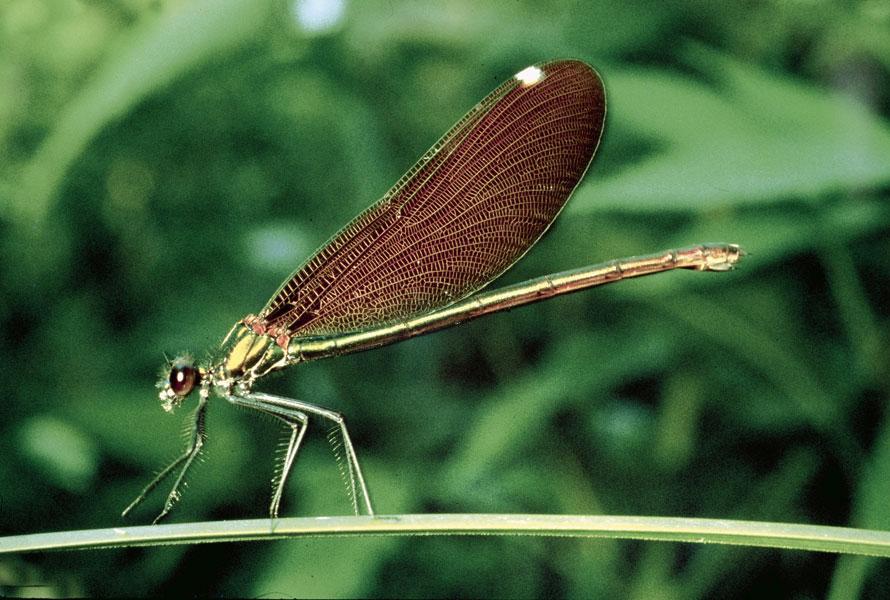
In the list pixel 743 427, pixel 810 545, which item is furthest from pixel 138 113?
pixel 810 545

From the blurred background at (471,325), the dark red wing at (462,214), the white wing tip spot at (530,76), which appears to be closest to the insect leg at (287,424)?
the dark red wing at (462,214)

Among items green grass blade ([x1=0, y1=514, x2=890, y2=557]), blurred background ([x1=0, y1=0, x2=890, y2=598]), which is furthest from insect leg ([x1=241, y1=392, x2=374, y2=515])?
blurred background ([x1=0, y1=0, x2=890, y2=598])

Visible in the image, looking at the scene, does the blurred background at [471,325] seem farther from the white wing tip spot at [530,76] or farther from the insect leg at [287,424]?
the white wing tip spot at [530,76]

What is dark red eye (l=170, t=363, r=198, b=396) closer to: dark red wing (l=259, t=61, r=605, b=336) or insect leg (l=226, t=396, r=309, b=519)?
insect leg (l=226, t=396, r=309, b=519)

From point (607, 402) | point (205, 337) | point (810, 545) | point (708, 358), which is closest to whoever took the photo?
point (810, 545)

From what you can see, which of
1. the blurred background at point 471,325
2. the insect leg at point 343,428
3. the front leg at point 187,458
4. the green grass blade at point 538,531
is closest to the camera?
the green grass blade at point 538,531

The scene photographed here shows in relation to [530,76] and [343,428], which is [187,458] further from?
[530,76]

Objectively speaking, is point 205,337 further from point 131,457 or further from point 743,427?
point 743,427
